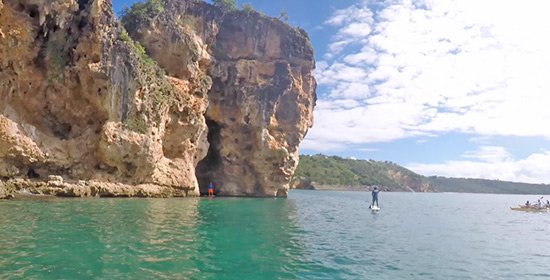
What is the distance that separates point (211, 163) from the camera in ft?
180

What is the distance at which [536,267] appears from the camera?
13.3 metres

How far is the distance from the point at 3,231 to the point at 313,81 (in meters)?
52.7

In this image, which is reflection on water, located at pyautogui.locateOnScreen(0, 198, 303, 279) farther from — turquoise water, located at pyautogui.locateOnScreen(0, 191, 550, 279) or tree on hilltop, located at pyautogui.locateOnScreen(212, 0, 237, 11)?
tree on hilltop, located at pyautogui.locateOnScreen(212, 0, 237, 11)

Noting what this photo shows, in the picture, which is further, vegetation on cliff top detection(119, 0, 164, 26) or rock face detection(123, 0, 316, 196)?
rock face detection(123, 0, 316, 196)

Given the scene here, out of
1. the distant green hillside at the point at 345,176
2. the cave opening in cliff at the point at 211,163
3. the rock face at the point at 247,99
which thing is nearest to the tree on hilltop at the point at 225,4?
→ the rock face at the point at 247,99

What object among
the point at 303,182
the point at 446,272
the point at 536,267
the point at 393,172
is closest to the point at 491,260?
the point at 536,267

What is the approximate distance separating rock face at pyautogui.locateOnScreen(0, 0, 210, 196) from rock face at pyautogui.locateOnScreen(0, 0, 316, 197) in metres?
0.08

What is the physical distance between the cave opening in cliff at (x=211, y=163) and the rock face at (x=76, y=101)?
14.4 m

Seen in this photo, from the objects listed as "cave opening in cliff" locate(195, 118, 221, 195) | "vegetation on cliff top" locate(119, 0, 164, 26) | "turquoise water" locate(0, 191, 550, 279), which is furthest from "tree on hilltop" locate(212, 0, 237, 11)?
"turquoise water" locate(0, 191, 550, 279)

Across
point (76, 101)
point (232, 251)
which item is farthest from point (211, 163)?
point (232, 251)

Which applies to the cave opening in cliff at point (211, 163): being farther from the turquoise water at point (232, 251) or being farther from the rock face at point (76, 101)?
the turquoise water at point (232, 251)

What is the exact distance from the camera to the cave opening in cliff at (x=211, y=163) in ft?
176

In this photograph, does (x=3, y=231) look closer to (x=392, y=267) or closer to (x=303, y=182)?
(x=392, y=267)

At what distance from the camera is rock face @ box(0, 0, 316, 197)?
3008cm
